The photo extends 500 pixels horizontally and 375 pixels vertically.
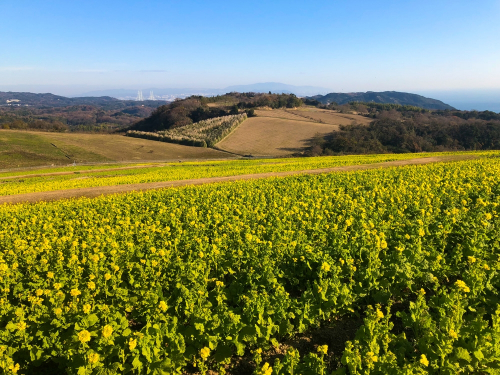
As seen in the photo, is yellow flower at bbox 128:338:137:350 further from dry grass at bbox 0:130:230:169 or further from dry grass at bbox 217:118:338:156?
dry grass at bbox 217:118:338:156

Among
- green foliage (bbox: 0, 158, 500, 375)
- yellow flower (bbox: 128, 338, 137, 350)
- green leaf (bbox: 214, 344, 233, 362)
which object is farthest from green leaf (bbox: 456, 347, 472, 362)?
yellow flower (bbox: 128, 338, 137, 350)

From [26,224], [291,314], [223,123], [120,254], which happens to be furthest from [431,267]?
[223,123]

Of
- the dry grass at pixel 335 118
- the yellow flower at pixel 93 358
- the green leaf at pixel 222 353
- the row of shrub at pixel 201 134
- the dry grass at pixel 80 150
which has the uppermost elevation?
the dry grass at pixel 335 118

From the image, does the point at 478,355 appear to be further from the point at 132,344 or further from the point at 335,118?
the point at 335,118

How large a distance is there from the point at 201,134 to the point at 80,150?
3763cm

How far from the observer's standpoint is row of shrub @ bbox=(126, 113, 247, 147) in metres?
84.8

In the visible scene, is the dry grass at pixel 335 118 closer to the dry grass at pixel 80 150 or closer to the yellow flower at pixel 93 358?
the dry grass at pixel 80 150

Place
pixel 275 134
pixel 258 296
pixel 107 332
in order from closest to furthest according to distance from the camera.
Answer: pixel 107 332
pixel 258 296
pixel 275 134

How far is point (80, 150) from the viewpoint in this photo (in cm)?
6625

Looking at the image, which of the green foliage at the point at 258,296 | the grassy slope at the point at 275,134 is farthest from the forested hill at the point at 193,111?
the green foliage at the point at 258,296

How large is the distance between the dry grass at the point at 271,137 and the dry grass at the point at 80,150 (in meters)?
9.55

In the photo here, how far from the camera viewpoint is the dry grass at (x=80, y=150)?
187 ft

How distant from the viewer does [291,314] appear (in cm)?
525

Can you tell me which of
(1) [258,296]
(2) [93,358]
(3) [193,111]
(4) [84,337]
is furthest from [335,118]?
(2) [93,358]
